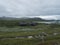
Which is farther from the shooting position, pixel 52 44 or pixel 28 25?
pixel 28 25

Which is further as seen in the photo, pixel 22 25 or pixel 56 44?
pixel 22 25

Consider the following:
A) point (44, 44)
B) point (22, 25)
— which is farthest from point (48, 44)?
point (22, 25)

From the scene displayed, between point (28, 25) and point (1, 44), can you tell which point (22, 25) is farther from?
point (1, 44)

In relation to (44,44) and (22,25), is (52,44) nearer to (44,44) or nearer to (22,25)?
(44,44)

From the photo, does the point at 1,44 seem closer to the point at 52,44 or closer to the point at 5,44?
the point at 5,44

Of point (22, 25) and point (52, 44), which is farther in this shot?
point (22, 25)

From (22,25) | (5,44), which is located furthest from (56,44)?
(22,25)

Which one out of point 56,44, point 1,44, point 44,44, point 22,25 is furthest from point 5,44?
point 22,25

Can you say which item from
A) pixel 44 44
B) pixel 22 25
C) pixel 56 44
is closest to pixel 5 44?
pixel 44 44
